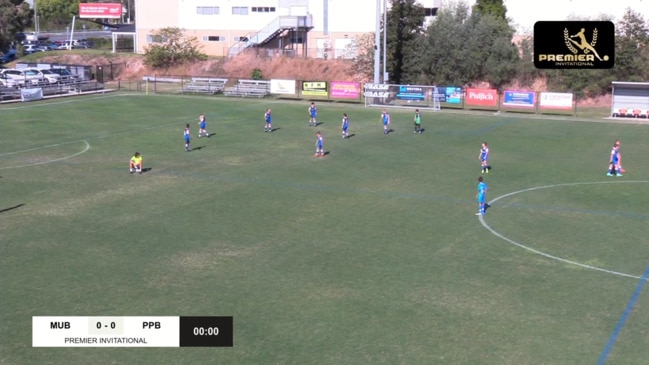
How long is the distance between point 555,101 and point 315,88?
21.4 m

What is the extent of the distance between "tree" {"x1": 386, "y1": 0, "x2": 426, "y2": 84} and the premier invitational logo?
14.2 m

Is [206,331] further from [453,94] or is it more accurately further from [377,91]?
[453,94]

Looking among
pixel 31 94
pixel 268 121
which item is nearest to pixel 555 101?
pixel 268 121

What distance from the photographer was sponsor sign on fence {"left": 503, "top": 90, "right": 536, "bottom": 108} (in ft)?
206

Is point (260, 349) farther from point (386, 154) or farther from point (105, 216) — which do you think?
point (386, 154)

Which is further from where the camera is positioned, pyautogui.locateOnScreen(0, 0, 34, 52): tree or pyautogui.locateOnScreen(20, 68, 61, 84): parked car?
pyautogui.locateOnScreen(0, 0, 34, 52): tree

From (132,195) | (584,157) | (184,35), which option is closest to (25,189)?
(132,195)

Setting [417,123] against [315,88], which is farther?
[315,88]

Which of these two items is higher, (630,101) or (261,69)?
(261,69)

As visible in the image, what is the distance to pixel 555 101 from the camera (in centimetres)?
6234

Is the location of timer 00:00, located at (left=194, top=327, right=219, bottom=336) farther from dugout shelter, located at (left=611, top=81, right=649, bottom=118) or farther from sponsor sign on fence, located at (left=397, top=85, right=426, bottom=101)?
sponsor sign on fence, located at (left=397, top=85, right=426, bottom=101)

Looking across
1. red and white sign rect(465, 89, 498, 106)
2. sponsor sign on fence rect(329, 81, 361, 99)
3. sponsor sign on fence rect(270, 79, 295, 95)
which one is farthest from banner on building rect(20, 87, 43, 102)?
red and white sign rect(465, 89, 498, 106)

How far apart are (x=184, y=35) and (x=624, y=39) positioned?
53.2 m

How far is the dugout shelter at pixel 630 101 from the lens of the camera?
57688mm
